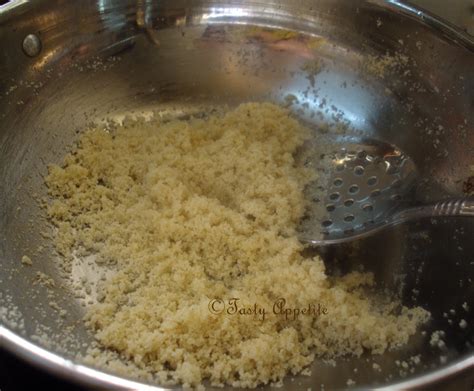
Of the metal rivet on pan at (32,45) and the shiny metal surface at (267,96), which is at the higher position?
the metal rivet on pan at (32,45)

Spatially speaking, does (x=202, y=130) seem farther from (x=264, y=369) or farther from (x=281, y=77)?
(x=264, y=369)

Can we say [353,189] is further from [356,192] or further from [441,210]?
[441,210]

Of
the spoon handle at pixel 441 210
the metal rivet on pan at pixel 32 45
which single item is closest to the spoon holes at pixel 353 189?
the spoon handle at pixel 441 210

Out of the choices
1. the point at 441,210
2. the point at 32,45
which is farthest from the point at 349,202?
the point at 32,45

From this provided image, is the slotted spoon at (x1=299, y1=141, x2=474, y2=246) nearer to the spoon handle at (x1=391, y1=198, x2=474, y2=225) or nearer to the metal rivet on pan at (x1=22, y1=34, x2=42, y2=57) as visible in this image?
the spoon handle at (x1=391, y1=198, x2=474, y2=225)

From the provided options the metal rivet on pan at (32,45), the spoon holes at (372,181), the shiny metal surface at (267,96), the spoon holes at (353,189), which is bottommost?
the spoon holes at (353,189)

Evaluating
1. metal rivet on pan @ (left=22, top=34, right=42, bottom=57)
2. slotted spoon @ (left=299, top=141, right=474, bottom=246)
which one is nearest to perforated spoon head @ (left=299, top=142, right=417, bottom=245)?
slotted spoon @ (left=299, top=141, right=474, bottom=246)

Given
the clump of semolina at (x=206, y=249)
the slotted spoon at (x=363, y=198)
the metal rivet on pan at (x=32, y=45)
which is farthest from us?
the metal rivet on pan at (x=32, y=45)

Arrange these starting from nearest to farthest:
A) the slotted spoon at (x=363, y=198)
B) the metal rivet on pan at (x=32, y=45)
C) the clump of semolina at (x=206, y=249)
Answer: the clump of semolina at (x=206, y=249) → the slotted spoon at (x=363, y=198) → the metal rivet on pan at (x=32, y=45)

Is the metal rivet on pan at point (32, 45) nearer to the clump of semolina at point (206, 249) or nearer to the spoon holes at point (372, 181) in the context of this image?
the clump of semolina at point (206, 249)
